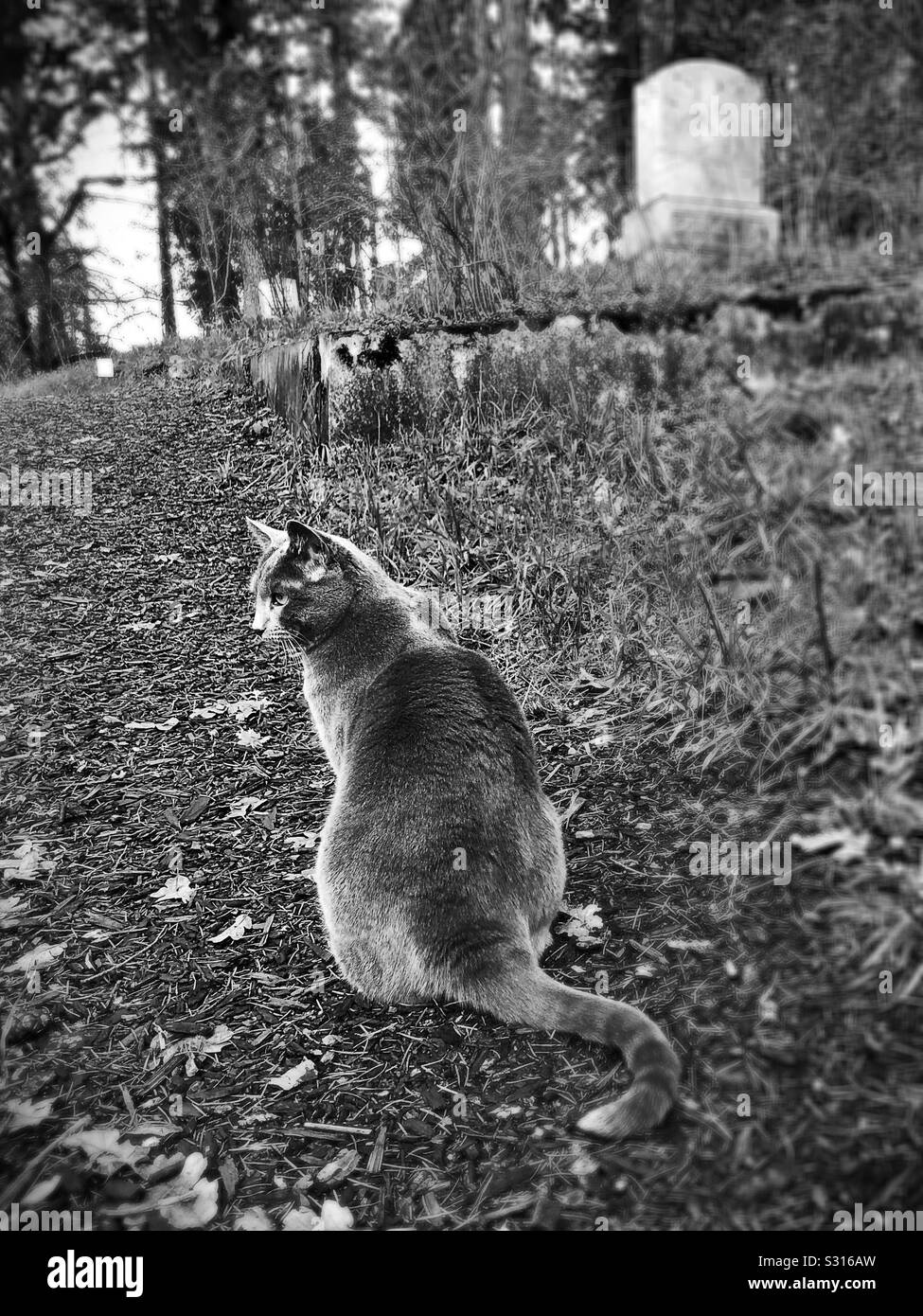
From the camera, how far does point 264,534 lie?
2.33m

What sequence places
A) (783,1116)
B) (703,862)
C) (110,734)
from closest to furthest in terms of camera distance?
1. (783,1116)
2. (703,862)
3. (110,734)

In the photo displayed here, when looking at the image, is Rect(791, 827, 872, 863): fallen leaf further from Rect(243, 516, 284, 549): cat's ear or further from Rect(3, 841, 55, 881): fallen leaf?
Rect(3, 841, 55, 881): fallen leaf

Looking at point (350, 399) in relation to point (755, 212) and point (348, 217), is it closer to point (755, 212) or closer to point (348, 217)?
point (348, 217)

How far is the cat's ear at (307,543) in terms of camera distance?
2213mm

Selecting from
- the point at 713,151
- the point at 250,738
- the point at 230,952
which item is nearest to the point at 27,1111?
the point at 230,952

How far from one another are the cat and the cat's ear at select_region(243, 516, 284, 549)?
0.03 meters

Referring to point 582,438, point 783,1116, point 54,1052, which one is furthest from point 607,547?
point 54,1052

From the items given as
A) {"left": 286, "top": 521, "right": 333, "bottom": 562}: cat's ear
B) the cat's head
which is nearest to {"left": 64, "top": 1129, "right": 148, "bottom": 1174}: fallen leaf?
the cat's head

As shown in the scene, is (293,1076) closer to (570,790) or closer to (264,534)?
(570,790)

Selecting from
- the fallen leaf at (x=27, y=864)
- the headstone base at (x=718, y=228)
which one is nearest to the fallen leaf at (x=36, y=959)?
the fallen leaf at (x=27, y=864)

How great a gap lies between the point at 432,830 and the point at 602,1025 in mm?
529

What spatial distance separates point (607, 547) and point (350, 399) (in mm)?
836

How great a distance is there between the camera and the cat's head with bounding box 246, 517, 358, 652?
2.27 meters
